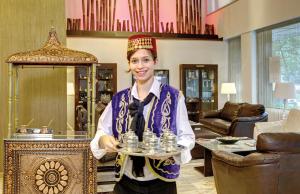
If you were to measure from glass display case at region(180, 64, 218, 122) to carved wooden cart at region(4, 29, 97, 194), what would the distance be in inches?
246

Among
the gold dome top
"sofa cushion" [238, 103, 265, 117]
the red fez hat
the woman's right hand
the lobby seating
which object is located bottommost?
the lobby seating

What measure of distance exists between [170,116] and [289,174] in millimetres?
1857

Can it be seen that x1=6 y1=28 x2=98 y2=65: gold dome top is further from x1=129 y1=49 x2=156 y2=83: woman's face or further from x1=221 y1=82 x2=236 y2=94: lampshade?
x1=221 y1=82 x2=236 y2=94: lampshade

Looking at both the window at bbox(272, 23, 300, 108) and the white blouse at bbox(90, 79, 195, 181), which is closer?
the white blouse at bbox(90, 79, 195, 181)

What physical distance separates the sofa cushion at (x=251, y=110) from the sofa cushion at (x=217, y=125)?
40cm

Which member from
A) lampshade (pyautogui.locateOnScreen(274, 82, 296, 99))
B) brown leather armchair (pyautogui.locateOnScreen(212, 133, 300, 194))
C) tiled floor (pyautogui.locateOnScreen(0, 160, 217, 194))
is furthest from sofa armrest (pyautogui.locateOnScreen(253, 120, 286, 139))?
brown leather armchair (pyautogui.locateOnScreen(212, 133, 300, 194))

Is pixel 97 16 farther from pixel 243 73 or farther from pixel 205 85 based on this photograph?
pixel 243 73

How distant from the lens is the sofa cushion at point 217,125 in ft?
25.5

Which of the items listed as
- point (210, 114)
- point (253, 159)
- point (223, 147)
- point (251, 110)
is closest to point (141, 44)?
point (253, 159)

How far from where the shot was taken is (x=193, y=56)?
10.1 metres

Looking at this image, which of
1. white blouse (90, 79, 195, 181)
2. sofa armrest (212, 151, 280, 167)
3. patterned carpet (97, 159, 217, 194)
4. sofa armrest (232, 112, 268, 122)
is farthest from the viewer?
sofa armrest (232, 112, 268, 122)

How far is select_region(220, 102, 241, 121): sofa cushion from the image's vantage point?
331 inches

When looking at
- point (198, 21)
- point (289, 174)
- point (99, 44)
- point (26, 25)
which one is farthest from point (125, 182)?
point (198, 21)

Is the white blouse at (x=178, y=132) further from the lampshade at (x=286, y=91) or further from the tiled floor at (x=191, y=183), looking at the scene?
the lampshade at (x=286, y=91)
